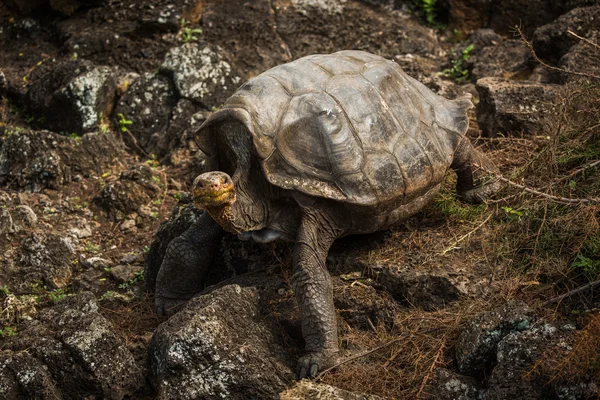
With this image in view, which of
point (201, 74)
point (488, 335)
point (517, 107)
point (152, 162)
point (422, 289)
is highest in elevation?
point (488, 335)

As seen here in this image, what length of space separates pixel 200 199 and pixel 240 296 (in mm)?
680

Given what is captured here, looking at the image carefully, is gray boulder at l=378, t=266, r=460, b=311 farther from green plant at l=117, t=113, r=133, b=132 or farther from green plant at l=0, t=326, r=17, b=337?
green plant at l=117, t=113, r=133, b=132

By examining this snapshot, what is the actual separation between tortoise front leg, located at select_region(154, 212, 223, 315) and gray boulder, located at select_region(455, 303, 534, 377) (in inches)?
75.8

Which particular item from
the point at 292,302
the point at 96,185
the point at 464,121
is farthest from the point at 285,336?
the point at 96,185

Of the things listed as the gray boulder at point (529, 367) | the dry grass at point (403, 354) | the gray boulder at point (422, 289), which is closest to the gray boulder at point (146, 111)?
the gray boulder at point (422, 289)

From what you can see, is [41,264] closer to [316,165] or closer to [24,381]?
[24,381]

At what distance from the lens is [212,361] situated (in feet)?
15.4

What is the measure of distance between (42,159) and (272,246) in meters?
2.88

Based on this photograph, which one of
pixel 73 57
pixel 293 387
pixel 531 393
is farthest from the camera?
pixel 73 57

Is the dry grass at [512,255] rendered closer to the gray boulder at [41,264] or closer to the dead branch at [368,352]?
the dead branch at [368,352]

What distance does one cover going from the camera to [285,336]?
205 inches

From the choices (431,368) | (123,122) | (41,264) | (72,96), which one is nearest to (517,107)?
(431,368)

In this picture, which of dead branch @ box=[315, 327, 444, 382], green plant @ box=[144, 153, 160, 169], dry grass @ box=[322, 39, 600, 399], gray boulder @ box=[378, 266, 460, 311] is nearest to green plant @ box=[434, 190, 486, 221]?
dry grass @ box=[322, 39, 600, 399]

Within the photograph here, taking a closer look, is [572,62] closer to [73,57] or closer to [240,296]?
[240,296]
